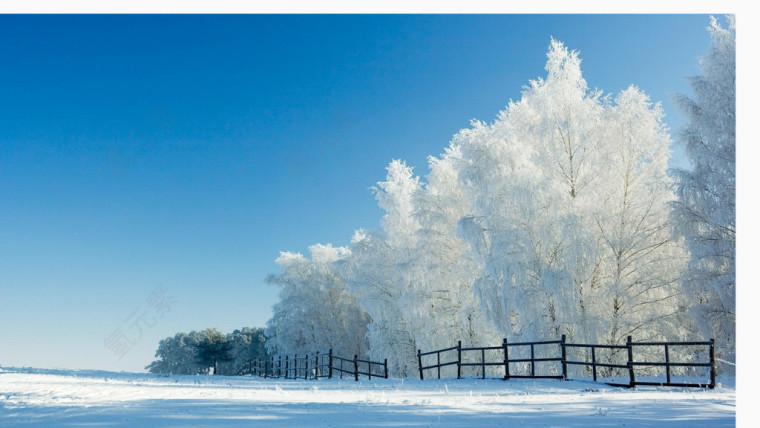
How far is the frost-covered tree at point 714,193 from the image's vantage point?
15.0 metres

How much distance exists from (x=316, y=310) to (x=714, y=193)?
30.3m

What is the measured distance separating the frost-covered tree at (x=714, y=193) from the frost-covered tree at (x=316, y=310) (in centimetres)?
2565

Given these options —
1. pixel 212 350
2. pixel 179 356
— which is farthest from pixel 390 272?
pixel 179 356

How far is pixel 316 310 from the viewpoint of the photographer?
4012cm

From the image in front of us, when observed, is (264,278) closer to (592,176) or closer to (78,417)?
(592,176)

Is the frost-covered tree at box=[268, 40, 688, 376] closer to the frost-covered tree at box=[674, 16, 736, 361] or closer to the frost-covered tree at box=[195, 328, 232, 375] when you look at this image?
the frost-covered tree at box=[674, 16, 736, 361]

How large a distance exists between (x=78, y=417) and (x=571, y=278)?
14.7m

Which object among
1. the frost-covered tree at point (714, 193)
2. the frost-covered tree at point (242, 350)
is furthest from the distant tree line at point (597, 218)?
the frost-covered tree at point (242, 350)

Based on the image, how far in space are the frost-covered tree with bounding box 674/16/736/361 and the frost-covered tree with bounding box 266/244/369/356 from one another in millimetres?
25654

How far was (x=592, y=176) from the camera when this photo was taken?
61.2ft

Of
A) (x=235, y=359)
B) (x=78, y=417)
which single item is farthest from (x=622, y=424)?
(x=235, y=359)

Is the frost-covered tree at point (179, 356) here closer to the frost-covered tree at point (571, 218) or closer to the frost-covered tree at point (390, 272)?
the frost-covered tree at point (390, 272)
